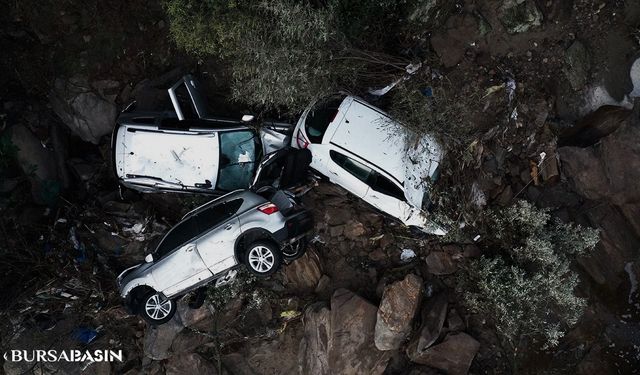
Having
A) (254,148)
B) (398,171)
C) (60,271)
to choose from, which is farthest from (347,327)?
(60,271)

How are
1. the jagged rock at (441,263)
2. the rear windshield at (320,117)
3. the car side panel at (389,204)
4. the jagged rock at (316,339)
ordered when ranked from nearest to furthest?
the car side panel at (389,204) < the rear windshield at (320,117) < the jagged rock at (316,339) < the jagged rock at (441,263)

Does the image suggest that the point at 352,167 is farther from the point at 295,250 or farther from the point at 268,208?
the point at 295,250

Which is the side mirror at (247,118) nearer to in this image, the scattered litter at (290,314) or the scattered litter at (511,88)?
the scattered litter at (290,314)

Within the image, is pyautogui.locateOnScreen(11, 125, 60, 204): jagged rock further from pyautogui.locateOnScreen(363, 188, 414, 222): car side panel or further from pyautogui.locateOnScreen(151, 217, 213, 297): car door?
pyautogui.locateOnScreen(363, 188, 414, 222): car side panel

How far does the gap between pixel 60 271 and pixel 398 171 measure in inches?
234

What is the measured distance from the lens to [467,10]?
26.5ft

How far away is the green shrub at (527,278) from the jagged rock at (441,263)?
221 mm

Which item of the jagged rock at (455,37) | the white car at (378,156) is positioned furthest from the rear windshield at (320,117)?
the jagged rock at (455,37)

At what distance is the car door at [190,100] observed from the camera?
8008 millimetres

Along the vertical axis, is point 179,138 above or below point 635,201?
above

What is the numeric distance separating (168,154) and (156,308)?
2.51 meters

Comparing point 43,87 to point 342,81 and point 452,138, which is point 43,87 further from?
→ point 452,138

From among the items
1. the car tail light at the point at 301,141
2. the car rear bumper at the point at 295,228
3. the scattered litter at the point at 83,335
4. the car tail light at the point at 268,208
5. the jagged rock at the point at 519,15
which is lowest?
the scattered litter at the point at 83,335

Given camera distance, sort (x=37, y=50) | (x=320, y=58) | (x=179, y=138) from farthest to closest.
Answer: (x=37, y=50), (x=179, y=138), (x=320, y=58)
